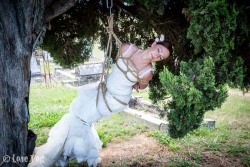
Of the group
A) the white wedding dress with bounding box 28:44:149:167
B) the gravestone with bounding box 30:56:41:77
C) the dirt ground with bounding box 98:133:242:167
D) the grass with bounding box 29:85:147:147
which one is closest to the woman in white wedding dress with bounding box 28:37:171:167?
the white wedding dress with bounding box 28:44:149:167

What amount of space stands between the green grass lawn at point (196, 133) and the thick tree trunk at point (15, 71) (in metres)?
3.35

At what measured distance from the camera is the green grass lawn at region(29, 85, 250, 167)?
20.1 feet

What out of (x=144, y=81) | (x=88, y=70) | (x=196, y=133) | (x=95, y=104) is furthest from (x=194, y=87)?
(x=88, y=70)

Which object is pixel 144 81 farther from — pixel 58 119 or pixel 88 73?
pixel 88 73

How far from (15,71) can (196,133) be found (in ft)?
17.5

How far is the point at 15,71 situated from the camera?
11.3 feet

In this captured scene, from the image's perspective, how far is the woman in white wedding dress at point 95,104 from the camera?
3834 mm

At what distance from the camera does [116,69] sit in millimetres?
4000

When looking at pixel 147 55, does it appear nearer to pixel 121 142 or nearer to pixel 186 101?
pixel 186 101

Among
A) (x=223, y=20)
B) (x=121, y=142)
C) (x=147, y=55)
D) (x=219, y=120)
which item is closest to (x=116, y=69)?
(x=147, y=55)

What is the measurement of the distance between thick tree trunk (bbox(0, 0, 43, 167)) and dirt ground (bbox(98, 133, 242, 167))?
96.0 inches

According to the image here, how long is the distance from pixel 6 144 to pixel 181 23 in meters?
3.02

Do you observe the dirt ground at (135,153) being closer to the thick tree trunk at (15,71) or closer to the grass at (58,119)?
the grass at (58,119)

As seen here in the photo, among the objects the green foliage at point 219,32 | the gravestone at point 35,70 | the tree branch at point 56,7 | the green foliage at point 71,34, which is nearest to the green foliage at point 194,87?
the green foliage at point 219,32
